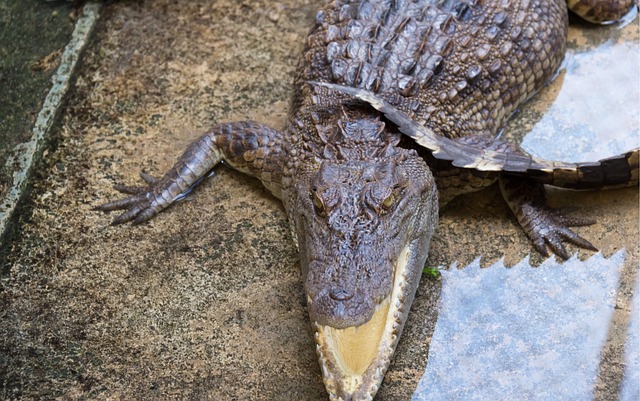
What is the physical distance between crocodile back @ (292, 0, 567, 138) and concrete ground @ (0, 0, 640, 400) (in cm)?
33

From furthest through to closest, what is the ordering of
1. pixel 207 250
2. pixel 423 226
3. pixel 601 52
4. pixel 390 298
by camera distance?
1. pixel 601 52
2. pixel 207 250
3. pixel 423 226
4. pixel 390 298

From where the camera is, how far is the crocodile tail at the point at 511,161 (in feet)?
12.4

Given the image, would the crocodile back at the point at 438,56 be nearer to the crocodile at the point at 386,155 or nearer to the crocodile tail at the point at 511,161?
the crocodile at the point at 386,155

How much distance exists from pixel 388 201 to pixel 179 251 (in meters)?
1.09

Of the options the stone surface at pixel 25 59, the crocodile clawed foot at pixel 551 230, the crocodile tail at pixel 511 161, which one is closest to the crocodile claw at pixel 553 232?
the crocodile clawed foot at pixel 551 230

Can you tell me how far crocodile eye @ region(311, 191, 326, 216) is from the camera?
3.36 metres

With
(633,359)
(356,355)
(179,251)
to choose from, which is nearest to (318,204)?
(356,355)

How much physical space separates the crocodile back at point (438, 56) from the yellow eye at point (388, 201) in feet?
2.24

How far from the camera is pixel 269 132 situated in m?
4.11

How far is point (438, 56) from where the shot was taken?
4078 millimetres

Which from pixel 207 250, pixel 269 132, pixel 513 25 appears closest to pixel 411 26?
pixel 513 25

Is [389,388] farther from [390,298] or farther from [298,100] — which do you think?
[298,100]

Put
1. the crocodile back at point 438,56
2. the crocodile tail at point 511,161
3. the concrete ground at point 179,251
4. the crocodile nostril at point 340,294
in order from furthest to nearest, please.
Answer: the crocodile back at point 438,56 → the crocodile tail at point 511,161 → the concrete ground at point 179,251 → the crocodile nostril at point 340,294

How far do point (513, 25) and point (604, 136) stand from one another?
0.75 metres
